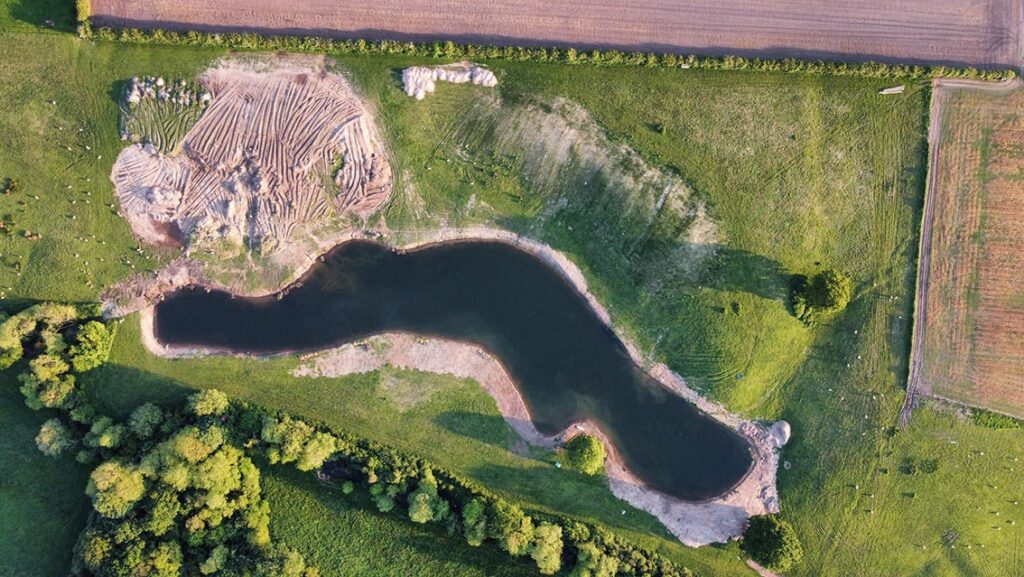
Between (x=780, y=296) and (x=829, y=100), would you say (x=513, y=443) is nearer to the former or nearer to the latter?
(x=780, y=296)

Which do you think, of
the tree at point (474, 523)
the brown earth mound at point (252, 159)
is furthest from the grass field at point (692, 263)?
the tree at point (474, 523)

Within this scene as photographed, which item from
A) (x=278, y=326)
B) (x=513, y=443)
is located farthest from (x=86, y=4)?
(x=513, y=443)

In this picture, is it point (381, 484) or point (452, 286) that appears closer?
point (381, 484)

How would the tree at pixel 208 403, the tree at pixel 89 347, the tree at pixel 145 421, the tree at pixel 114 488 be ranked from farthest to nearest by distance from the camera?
the tree at pixel 89 347 < the tree at pixel 208 403 < the tree at pixel 145 421 < the tree at pixel 114 488

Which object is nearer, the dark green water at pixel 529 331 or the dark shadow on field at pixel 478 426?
the dark shadow on field at pixel 478 426

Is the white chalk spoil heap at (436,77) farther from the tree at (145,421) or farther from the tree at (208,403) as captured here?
the tree at (145,421)
